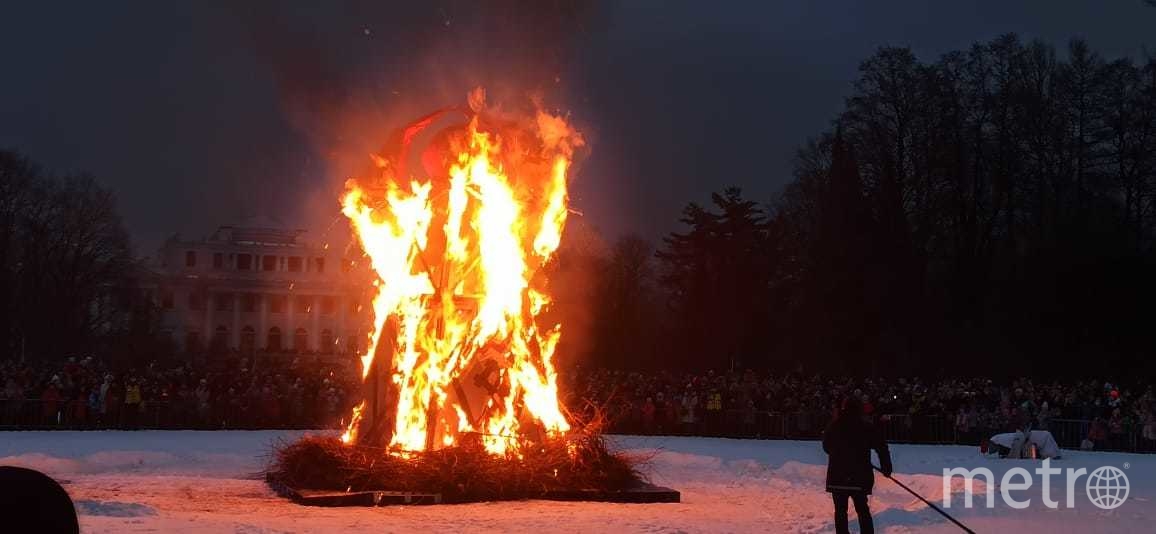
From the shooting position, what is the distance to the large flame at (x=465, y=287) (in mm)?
17406

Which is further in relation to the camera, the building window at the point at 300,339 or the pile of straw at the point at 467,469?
the building window at the point at 300,339

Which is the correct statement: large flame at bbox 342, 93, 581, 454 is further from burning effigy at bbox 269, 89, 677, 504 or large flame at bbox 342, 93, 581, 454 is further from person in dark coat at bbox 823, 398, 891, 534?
person in dark coat at bbox 823, 398, 891, 534

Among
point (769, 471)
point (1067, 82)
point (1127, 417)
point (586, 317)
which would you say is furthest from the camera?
point (586, 317)

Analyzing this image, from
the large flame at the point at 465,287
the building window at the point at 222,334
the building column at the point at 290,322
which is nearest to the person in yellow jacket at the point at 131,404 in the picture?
the large flame at the point at 465,287

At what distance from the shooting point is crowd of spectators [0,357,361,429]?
28.8m

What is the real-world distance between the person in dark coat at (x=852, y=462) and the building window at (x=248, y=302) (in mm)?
97504

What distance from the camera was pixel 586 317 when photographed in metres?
61.2

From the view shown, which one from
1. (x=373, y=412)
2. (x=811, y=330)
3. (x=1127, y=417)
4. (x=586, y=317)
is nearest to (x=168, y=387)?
(x=373, y=412)

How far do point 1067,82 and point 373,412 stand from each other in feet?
122

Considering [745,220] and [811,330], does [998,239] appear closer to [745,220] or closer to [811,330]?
[811,330]

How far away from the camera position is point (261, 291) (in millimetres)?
104375

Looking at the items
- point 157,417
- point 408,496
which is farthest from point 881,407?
point 408,496

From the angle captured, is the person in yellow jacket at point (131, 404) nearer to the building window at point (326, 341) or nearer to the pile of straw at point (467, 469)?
the pile of straw at point (467, 469)

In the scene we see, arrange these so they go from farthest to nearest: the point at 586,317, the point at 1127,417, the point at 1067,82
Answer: the point at 586,317 < the point at 1067,82 < the point at 1127,417
